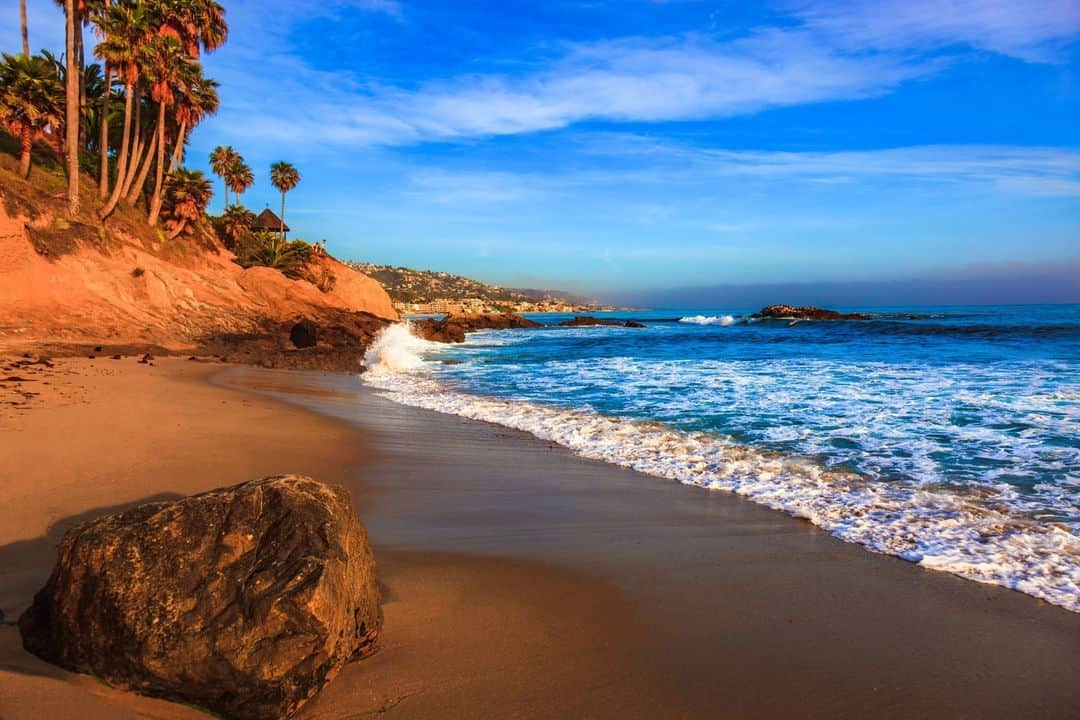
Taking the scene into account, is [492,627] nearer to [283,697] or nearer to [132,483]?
[283,697]

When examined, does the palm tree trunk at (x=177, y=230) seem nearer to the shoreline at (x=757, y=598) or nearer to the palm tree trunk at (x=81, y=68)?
the palm tree trunk at (x=81, y=68)

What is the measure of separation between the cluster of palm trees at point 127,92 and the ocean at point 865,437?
1714cm

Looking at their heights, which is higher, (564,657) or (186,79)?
(186,79)

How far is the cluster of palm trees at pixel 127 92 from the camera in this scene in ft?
75.9

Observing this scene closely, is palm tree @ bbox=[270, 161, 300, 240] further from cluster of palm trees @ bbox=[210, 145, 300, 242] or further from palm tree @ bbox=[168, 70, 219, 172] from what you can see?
palm tree @ bbox=[168, 70, 219, 172]

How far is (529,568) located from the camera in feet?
14.4

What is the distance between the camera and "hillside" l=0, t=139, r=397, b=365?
1798 cm

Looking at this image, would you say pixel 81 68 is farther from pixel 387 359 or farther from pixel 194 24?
pixel 387 359

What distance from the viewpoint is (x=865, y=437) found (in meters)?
8.79

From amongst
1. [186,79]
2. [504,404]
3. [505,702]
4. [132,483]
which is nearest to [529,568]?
[505,702]

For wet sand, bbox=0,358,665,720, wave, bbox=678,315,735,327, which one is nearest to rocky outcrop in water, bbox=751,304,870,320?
wave, bbox=678,315,735,327

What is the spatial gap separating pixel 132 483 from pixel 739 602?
5295 millimetres

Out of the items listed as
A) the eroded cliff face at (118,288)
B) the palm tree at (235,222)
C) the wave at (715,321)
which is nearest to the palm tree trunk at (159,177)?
the eroded cliff face at (118,288)

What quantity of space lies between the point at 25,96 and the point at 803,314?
70.1 m
